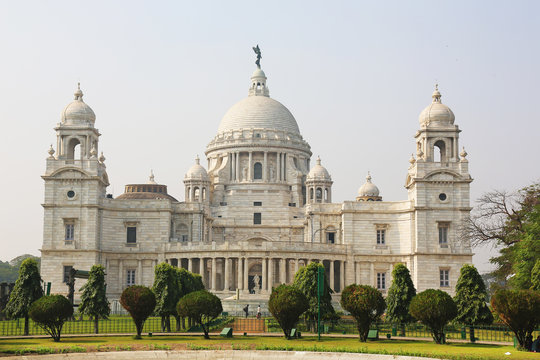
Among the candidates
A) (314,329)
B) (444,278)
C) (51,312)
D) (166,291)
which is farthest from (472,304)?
(444,278)

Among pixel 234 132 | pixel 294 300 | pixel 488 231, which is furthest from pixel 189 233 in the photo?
pixel 294 300

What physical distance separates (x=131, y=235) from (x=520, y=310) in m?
57.9

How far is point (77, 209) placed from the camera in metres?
93.4

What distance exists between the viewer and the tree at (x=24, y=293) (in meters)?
60.6

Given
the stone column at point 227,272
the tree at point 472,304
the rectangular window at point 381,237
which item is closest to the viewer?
the tree at point 472,304

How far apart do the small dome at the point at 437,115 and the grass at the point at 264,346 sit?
45.2m

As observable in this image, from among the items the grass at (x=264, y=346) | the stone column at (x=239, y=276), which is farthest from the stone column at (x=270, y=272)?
the grass at (x=264, y=346)

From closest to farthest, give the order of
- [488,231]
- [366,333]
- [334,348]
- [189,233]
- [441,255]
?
[334,348], [366,333], [488,231], [441,255], [189,233]

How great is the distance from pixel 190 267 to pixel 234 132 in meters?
33.7

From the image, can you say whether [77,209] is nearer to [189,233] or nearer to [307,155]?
[189,233]

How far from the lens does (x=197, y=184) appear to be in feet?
366

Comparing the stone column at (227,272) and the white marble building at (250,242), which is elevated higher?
the white marble building at (250,242)

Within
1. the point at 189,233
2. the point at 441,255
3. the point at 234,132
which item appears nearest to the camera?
the point at 441,255

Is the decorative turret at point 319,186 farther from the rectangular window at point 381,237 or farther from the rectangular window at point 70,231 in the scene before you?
the rectangular window at point 70,231
